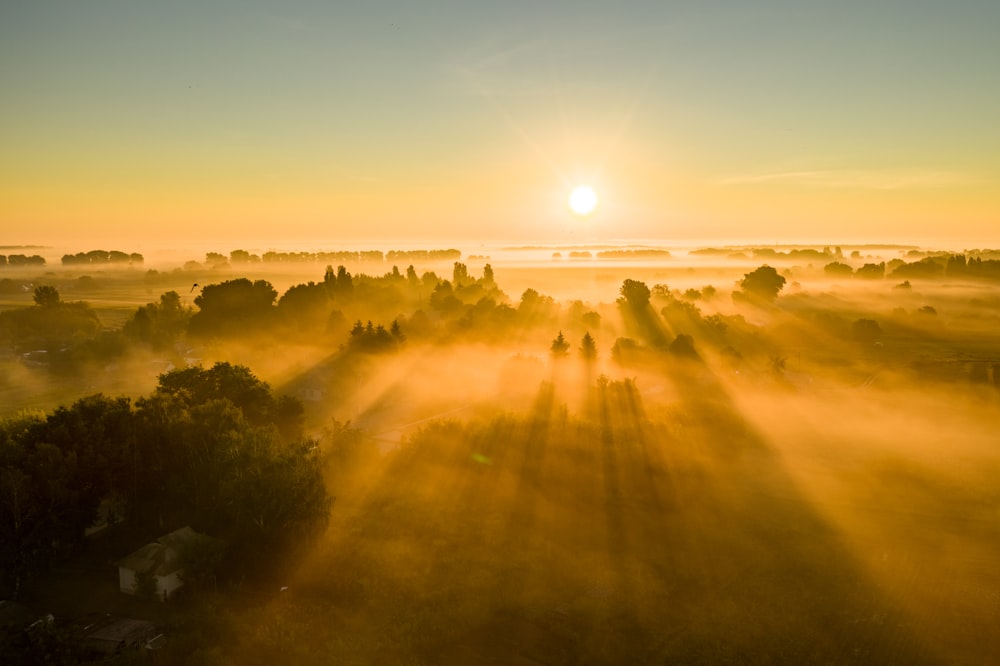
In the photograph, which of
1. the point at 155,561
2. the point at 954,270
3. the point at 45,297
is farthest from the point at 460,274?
the point at 954,270

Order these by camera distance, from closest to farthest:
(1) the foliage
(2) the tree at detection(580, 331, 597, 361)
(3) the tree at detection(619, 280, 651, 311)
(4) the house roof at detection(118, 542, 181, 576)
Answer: (4) the house roof at detection(118, 542, 181, 576), (2) the tree at detection(580, 331, 597, 361), (1) the foliage, (3) the tree at detection(619, 280, 651, 311)

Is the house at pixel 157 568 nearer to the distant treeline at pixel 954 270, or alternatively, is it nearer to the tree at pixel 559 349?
the tree at pixel 559 349

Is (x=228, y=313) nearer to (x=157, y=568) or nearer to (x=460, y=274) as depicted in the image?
(x=157, y=568)

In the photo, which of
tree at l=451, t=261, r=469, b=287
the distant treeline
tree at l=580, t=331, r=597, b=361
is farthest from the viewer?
the distant treeline

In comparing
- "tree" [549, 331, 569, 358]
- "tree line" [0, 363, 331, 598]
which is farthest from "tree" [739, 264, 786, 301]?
"tree line" [0, 363, 331, 598]

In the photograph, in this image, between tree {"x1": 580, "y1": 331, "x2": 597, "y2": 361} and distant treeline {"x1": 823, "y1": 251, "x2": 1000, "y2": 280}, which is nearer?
tree {"x1": 580, "y1": 331, "x2": 597, "y2": 361}

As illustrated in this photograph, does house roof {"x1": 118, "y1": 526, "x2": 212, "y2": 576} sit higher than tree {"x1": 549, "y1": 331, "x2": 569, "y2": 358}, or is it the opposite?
tree {"x1": 549, "y1": 331, "x2": 569, "y2": 358}

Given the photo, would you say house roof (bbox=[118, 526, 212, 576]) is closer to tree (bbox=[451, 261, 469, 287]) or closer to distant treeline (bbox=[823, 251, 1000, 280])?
tree (bbox=[451, 261, 469, 287])

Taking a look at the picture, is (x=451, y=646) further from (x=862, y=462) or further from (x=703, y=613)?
(x=862, y=462)

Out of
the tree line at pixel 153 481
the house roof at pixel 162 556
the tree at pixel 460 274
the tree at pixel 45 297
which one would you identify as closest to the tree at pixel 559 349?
the tree line at pixel 153 481
